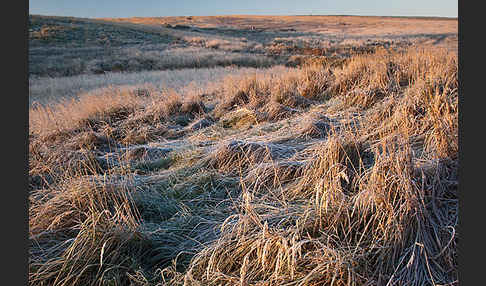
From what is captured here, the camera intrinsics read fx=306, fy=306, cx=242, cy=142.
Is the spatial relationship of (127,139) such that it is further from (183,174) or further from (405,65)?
(405,65)

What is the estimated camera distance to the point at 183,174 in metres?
3.39

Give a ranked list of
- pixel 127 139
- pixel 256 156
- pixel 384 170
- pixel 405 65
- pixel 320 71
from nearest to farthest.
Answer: pixel 384 170, pixel 256 156, pixel 127 139, pixel 405 65, pixel 320 71

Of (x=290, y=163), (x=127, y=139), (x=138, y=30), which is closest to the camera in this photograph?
(x=290, y=163)

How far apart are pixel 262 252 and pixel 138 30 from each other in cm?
4468

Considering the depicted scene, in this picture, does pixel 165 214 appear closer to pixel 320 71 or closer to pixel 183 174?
pixel 183 174

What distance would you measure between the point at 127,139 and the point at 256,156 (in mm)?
2814

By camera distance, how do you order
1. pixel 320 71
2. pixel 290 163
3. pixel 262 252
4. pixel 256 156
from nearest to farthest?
pixel 262 252 < pixel 290 163 < pixel 256 156 < pixel 320 71

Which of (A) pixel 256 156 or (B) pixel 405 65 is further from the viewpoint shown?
(B) pixel 405 65

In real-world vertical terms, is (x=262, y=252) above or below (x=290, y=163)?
below

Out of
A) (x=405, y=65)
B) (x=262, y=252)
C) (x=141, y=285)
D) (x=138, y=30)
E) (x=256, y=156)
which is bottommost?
(x=141, y=285)

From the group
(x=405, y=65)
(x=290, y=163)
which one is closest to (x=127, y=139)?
(x=290, y=163)

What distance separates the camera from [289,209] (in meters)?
2.23

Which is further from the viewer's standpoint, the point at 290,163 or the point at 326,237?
the point at 290,163

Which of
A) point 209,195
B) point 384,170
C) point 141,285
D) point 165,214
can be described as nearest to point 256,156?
point 209,195
